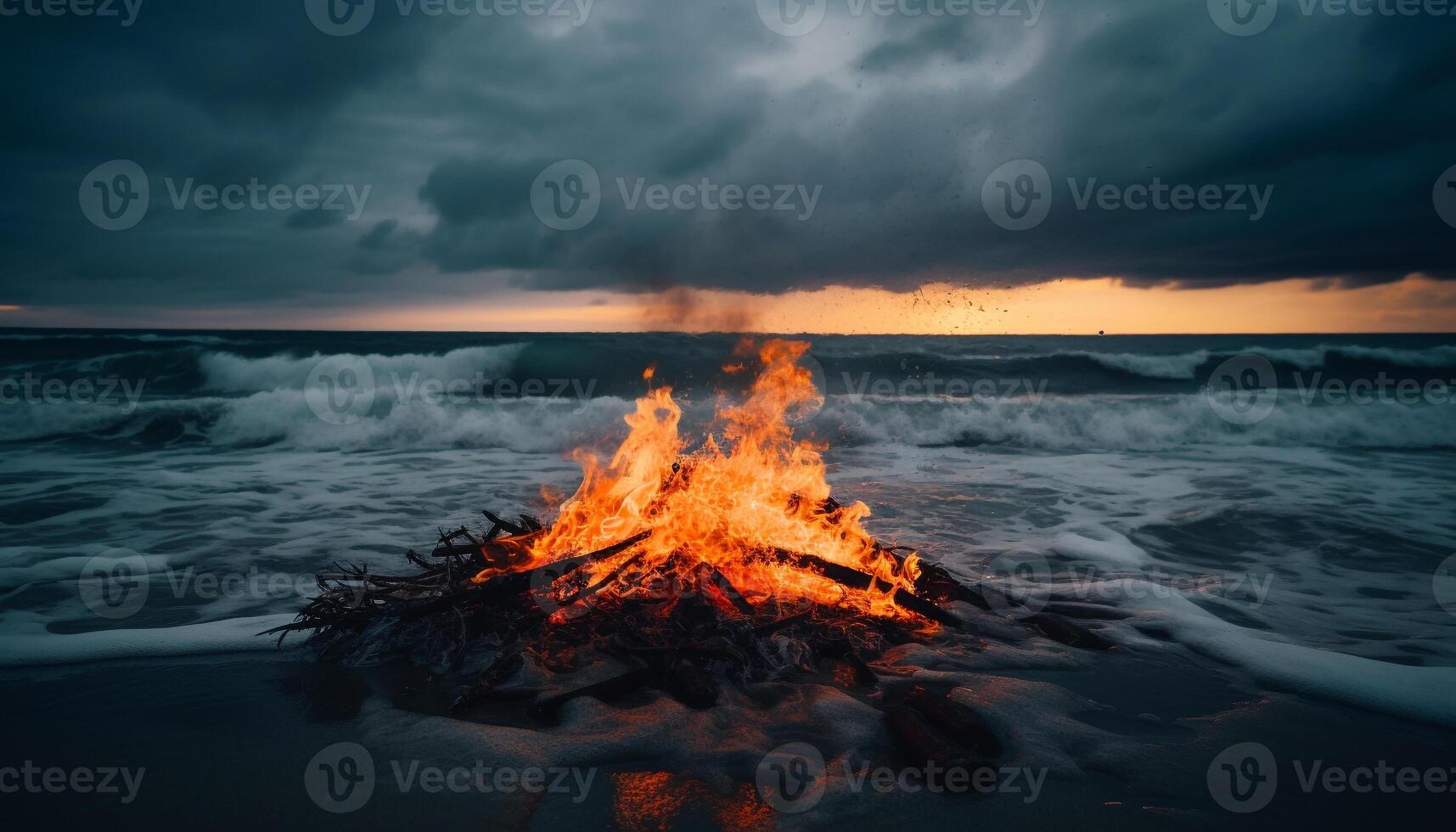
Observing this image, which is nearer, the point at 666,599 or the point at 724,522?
the point at 666,599

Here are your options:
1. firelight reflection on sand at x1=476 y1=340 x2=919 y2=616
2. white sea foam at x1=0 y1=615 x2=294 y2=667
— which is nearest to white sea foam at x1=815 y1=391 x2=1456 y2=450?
firelight reflection on sand at x1=476 y1=340 x2=919 y2=616

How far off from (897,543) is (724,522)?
12.3ft

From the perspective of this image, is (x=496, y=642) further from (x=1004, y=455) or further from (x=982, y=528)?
(x=1004, y=455)

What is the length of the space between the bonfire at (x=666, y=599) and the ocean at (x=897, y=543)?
0.37 m

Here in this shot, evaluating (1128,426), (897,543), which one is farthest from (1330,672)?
(1128,426)

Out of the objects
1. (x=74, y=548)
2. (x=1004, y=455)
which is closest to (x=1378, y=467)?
(x=1004, y=455)

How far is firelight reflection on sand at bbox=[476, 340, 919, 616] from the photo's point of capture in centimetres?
538

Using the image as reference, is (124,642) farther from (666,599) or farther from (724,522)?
(724,522)

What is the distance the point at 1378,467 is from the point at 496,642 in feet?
63.9

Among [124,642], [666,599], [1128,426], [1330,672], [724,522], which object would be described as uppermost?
[1128,426]

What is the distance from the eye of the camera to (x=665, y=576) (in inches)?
204

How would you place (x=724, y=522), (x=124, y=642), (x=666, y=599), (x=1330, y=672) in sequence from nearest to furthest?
(x=1330, y=672) < (x=666, y=599) < (x=124, y=642) < (x=724, y=522)

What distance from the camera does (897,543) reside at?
8594 mm

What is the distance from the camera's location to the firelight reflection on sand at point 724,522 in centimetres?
538
